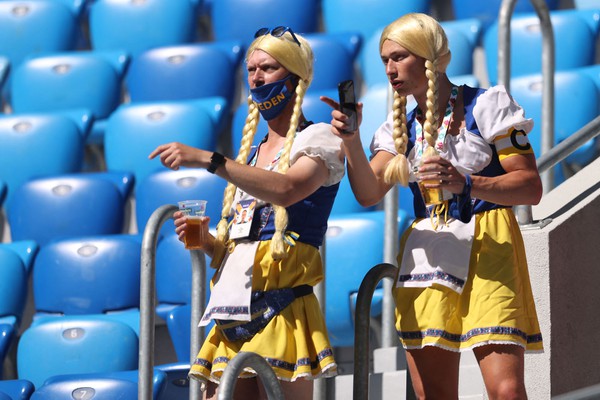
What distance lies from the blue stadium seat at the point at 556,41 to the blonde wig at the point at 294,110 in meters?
2.14

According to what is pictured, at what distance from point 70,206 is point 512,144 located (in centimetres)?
269

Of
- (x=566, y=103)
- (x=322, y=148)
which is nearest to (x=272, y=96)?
(x=322, y=148)

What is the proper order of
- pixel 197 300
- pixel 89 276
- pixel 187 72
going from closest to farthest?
1. pixel 197 300
2. pixel 89 276
3. pixel 187 72

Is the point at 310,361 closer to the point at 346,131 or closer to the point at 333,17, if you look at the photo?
the point at 346,131

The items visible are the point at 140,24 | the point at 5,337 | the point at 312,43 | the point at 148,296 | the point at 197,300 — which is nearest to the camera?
the point at 148,296

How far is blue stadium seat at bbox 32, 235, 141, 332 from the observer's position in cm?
466

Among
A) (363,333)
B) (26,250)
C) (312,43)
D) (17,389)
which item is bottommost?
(17,389)

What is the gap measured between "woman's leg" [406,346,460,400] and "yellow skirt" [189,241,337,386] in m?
0.20

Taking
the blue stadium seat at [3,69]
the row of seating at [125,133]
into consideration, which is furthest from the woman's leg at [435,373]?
the blue stadium seat at [3,69]

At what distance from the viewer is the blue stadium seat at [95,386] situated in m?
3.79

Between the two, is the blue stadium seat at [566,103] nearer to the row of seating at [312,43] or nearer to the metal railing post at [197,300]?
the row of seating at [312,43]

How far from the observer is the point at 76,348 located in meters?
4.36

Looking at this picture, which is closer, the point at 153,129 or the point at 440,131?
the point at 440,131

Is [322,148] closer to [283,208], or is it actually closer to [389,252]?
[283,208]
